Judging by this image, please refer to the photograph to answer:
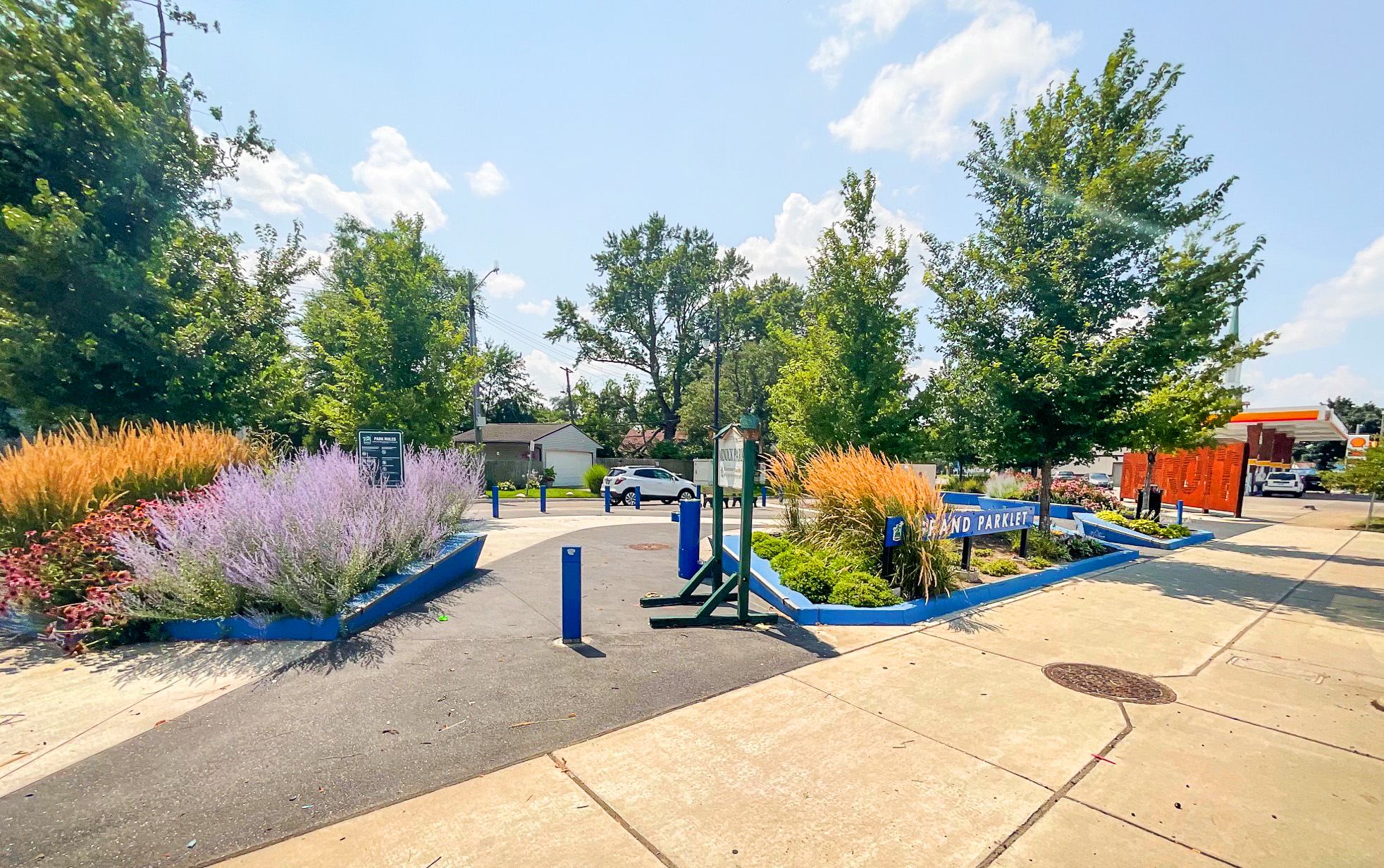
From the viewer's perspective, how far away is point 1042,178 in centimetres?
1085

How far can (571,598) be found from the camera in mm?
5336

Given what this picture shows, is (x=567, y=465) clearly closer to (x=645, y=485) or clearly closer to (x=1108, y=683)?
(x=645, y=485)

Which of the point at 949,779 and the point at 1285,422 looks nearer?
the point at 949,779

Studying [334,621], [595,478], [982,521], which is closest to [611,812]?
[334,621]

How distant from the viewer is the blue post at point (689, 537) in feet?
25.2

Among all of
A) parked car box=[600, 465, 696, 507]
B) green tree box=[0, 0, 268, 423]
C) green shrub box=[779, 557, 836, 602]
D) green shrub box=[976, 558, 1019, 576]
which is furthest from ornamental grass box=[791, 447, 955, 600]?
parked car box=[600, 465, 696, 507]

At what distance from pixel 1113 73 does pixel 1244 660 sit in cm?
1039

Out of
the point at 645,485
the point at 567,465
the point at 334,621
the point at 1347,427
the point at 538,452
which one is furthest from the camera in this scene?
the point at 1347,427

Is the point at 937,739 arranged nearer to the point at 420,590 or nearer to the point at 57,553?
the point at 420,590

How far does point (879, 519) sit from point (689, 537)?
245 cm

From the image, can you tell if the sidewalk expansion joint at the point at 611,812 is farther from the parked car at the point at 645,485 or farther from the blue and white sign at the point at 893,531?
the parked car at the point at 645,485

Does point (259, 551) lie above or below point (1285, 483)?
above

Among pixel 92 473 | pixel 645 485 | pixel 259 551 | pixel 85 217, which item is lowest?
pixel 645 485

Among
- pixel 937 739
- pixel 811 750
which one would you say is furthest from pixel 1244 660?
pixel 811 750
